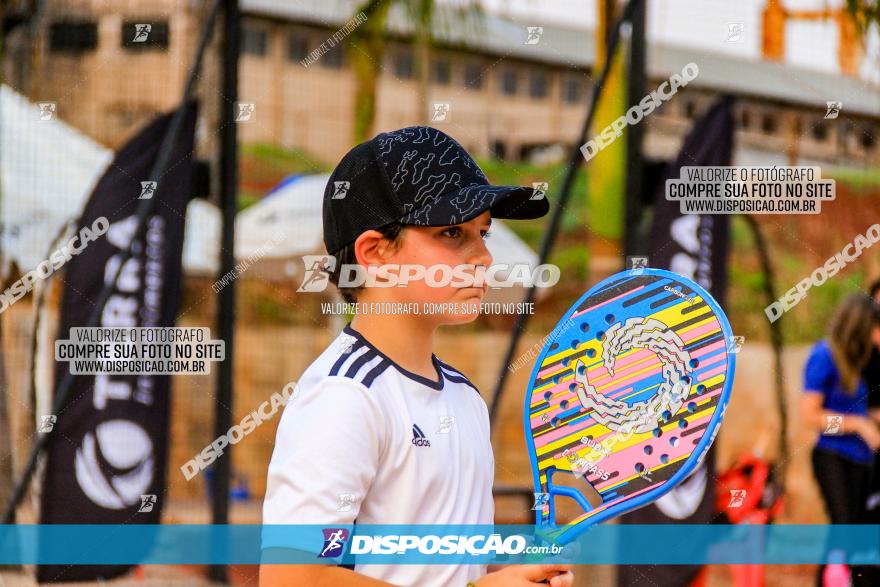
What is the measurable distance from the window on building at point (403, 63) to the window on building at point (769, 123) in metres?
1.77

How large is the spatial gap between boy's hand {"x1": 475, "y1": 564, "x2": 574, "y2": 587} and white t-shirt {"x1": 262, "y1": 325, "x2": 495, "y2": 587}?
0.11 meters

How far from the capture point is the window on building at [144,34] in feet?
13.0

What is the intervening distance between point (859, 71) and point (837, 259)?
85cm

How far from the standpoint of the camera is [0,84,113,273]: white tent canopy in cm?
404

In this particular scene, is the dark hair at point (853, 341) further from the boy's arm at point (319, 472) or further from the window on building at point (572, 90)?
the window on building at point (572, 90)

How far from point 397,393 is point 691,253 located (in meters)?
2.46

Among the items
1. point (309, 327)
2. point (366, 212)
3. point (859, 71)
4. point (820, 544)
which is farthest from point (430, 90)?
point (366, 212)

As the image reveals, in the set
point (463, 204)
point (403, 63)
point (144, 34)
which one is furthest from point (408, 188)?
point (403, 63)

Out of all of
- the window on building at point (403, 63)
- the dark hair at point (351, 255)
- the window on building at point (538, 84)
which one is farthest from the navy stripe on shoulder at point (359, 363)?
the window on building at point (538, 84)

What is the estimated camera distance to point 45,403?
4.40 m

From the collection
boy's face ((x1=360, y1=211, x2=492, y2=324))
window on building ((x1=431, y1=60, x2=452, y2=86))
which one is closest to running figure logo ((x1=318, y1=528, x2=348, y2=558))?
boy's face ((x1=360, y1=211, x2=492, y2=324))

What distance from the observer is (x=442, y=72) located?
569 centimetres

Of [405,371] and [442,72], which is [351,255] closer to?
[405,371]

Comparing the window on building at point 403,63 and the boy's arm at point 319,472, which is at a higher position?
the window on building at point 403,63
